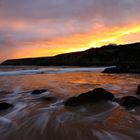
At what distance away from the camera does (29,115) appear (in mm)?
5359

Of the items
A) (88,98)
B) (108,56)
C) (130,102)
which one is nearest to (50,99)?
(88,98)

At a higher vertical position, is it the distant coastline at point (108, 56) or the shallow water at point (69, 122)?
the distant coastline at point (108, 56)

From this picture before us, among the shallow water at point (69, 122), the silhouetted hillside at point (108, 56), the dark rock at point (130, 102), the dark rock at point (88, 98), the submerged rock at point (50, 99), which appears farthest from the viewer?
the silhouetted hillside at point (108, 56)

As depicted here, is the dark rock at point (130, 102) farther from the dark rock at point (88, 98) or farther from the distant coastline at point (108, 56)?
the distant coastline at point (108, 56)

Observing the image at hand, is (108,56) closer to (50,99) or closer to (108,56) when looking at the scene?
(108,56)

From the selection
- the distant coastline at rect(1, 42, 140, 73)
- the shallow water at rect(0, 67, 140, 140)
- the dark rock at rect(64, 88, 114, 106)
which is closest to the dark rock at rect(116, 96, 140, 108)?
the shallow water at rect(0, 67, 140, 140)

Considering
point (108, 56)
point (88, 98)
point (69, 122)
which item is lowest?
point (69, 122)

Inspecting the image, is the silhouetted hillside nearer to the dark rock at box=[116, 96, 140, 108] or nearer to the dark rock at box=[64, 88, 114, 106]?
the dark rock at box=[64, 88, 114, 106]

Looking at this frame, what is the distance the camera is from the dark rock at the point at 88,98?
6008mm

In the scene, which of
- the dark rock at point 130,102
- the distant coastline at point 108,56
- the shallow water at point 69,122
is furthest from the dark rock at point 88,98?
the distant coastline at point 108,56

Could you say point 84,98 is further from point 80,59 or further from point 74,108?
point 80,59

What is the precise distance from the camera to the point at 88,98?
6.14 meters

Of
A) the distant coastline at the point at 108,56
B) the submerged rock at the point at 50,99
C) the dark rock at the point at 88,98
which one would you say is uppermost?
the distant coastline at the point at 108,56

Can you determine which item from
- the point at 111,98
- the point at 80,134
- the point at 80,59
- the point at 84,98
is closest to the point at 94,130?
the point at 80,134
